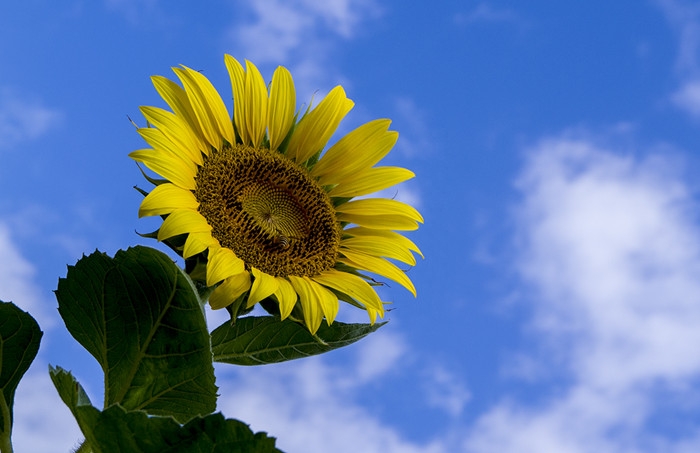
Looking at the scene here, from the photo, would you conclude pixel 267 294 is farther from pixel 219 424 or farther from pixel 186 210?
pixel 219 424

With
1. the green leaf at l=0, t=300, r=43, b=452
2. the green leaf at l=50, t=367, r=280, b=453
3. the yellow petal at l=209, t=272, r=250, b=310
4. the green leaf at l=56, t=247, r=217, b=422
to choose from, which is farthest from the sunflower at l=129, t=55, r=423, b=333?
the green leaf at l=50, t=367, r=280, b=453

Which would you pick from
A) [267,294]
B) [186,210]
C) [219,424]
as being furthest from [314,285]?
[219,424]

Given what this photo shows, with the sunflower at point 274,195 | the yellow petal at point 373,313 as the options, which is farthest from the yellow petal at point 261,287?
the yellow petal at point 373,313

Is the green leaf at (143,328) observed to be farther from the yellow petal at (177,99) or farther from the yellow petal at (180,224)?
the yellow petal at (177,99)

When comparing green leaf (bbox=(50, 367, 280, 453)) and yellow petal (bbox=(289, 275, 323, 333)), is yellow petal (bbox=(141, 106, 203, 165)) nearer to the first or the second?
yellow petal (bbox=(289, 275, 323, 333))

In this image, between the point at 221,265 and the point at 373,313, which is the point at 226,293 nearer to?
the point at 221,265

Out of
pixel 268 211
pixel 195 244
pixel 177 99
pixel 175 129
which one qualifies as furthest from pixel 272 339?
pixel 177 99

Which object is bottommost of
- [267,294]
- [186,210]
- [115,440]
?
[115,440]

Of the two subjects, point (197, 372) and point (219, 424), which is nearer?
point (219, 424)
